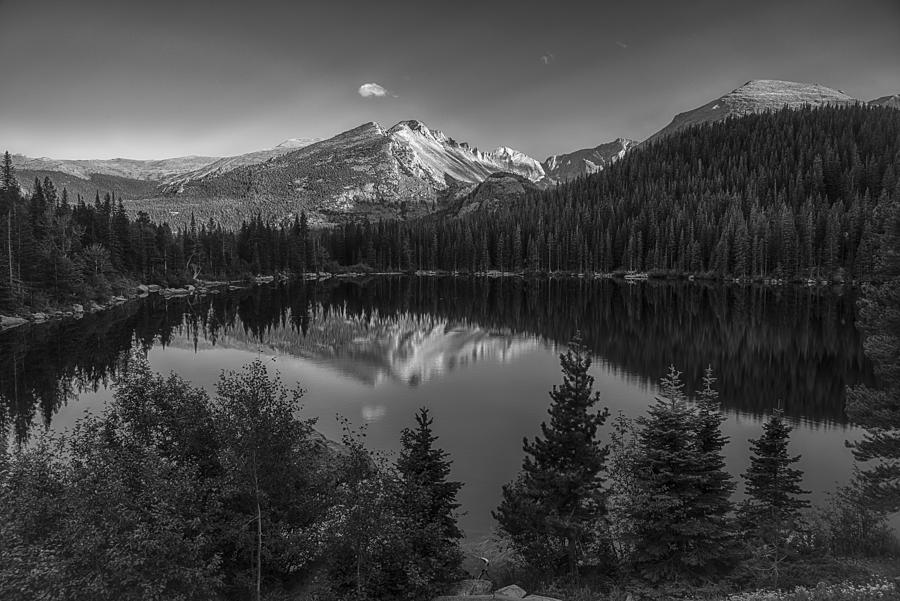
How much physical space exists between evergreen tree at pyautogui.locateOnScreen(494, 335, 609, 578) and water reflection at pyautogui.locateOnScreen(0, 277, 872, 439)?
20504 millimetres

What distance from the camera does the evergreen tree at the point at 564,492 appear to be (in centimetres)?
1691

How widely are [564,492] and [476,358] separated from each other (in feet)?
132

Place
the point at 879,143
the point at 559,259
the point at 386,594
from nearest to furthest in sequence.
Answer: the point at 386,594 < the point at 559,259 < the point at 879,143

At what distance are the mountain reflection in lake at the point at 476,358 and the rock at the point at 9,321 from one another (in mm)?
5215

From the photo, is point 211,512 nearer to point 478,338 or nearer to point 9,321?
point 478,338

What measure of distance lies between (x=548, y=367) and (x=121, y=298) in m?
92.3

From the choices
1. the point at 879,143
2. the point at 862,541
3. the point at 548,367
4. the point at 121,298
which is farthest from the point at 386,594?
the point at 879,143

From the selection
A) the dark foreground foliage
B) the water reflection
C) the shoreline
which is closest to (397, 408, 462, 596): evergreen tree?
the dark foreground foliage

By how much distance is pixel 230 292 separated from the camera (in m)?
128

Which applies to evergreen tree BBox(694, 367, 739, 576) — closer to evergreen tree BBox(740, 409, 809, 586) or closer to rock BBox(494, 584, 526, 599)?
evergreen tree BBox(740, 409, 809, 586)

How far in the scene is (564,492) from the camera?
1691cm

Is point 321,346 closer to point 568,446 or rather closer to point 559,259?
point 568,446

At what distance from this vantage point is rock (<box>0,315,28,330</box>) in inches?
2683

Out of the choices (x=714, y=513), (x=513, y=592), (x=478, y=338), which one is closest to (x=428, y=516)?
(x=513, y=592)
